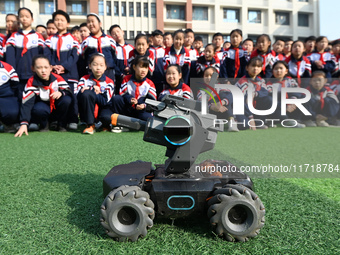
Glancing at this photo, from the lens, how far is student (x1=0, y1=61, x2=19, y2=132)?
459cm

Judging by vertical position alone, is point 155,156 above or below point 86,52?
below

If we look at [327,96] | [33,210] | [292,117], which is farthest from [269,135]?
[33,210]

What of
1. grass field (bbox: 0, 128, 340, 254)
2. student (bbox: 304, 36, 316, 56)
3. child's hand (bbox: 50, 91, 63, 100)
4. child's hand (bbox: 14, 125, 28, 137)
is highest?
student (bbox: 304, 36, 316, 56)

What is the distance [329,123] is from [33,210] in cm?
575

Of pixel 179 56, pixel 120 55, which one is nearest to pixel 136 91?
pixel 120 55

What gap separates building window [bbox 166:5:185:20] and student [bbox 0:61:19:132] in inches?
897

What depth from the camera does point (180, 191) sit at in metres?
1.40

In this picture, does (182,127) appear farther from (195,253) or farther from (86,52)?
(86,52)

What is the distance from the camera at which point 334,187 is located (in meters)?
2.07

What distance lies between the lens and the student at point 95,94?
4586mm

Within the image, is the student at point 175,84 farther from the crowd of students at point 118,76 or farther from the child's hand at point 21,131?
the child's hand at point 21,131

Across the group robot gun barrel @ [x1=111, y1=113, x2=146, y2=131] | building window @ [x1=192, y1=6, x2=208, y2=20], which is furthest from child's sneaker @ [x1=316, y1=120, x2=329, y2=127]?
building window @ [x1=192, y1=6, x2=208, y2=20]

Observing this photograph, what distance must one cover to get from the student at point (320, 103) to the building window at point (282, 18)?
24.2 m

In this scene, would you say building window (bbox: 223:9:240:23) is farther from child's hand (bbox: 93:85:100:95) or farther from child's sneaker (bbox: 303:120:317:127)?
child's hand (bbox: 93:85:100:95)
